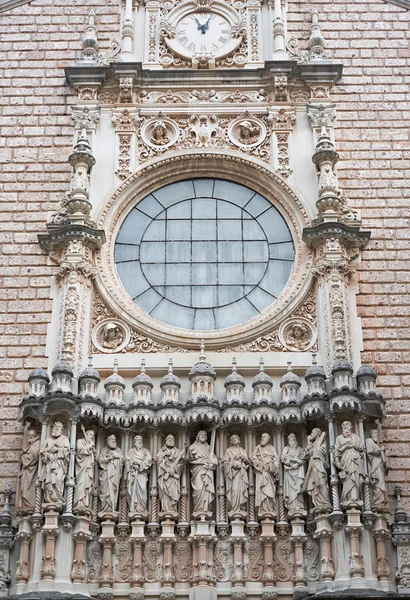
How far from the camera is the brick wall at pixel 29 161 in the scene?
1636 cm

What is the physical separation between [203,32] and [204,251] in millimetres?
4470

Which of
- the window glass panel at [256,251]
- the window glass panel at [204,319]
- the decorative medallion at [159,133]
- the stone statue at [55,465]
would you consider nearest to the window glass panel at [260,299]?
the window glass panel at [256,251]

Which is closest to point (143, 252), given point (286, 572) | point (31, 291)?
point (31, 291)

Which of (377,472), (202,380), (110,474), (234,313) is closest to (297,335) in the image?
(234,313)

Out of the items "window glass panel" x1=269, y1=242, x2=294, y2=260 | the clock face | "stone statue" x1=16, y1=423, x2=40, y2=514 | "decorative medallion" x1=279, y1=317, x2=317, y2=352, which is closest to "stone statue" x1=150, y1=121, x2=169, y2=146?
the clock face

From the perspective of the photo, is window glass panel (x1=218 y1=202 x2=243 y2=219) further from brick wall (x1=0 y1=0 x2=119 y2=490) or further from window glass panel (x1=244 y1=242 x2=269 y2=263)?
brick wall (x1=0 y1=0 x2=119 y2=490)

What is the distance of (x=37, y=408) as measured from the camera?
15172 mm

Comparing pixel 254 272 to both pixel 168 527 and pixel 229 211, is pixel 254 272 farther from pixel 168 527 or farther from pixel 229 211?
pixel 168 527

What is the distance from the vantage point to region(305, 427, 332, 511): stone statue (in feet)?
47.9

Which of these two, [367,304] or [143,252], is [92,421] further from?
[367,304]

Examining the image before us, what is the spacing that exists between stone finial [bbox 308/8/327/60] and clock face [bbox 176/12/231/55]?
147 cm

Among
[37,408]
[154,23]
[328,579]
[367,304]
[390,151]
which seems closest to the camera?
[328,579]

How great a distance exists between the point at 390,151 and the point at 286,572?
7422mm

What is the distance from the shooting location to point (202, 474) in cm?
1481
